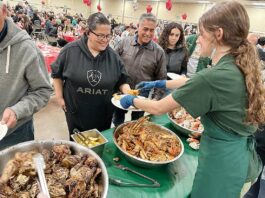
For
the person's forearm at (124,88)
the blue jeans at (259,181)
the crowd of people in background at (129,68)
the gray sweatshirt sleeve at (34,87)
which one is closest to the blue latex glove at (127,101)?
the crowd of people in background at (129,68)

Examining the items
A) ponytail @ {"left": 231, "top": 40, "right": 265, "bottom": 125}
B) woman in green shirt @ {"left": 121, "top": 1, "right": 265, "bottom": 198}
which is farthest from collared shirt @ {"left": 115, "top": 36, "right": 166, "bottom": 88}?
ponytail @ {"left": 231, "top": 40, "right": 265, "bottom": 125}

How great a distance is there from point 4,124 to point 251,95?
1.04 meters

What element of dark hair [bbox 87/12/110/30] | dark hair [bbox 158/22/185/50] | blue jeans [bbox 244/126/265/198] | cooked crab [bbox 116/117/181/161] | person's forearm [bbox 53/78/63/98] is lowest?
blue jeans [bbox 244/126/265/198]

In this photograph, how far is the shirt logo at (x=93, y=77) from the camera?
64.6 inches

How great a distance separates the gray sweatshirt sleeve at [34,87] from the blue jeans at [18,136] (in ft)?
0.61

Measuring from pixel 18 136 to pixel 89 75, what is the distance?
1.97 ft

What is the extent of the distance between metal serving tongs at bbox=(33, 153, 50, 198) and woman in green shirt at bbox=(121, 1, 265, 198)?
0.60 m

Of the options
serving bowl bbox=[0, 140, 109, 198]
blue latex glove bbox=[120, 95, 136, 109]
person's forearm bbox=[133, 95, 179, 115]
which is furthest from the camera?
blue latex glove bbox=[120, 95, 136, 109]

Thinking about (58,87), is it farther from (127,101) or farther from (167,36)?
(167,36)

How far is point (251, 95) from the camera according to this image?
3.09 ft

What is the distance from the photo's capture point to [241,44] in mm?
990

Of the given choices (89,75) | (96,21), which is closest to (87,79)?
(89,75)

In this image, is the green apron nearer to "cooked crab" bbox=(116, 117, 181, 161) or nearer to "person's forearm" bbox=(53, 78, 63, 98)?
"cooked crab" bbox=(116, 117, 181, 161)

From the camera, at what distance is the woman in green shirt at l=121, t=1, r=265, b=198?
0.94 m
